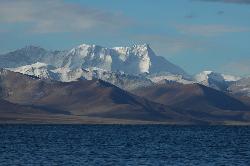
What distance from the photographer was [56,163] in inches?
4727

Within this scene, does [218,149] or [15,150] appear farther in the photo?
[218,149]

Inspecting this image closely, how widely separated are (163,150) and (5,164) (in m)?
45.7

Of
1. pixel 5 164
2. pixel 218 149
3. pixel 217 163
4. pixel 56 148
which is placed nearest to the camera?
pixel 5 164

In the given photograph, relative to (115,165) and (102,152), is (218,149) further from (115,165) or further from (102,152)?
(115,165)

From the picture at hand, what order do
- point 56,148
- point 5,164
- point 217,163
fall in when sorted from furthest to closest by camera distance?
1. point 56,148
2. point 217,163
3. point 5,164

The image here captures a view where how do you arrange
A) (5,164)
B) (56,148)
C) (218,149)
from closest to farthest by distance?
(5,164) < (56,148) < (218,149)

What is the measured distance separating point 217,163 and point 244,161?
8416mm

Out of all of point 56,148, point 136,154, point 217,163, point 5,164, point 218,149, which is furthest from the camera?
point 218,149

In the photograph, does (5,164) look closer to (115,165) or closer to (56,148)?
(115,165)

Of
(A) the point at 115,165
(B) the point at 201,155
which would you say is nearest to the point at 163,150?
(B) the point at 201,155

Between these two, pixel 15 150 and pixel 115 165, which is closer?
pixel 115 165

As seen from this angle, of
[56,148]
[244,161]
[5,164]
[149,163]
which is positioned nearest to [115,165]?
[149,163]

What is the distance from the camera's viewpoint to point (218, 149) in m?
168

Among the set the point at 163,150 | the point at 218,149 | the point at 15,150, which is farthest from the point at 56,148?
the point at 218,149
